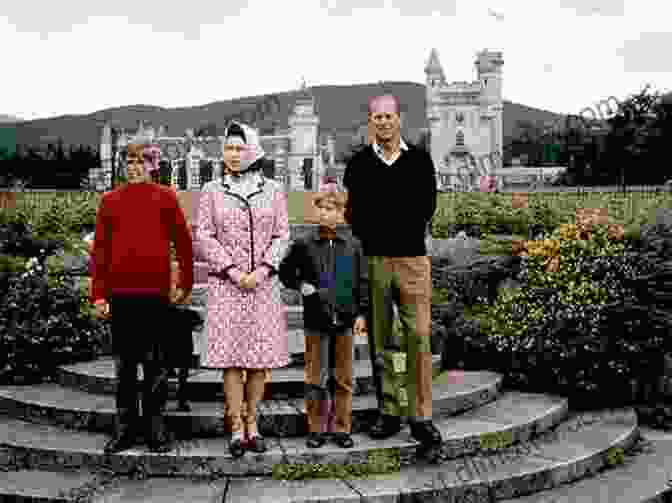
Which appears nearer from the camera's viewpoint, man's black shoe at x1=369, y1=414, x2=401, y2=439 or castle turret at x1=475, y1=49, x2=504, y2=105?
man's black shoe at x1=369, y1=414, x2=401, y2=439

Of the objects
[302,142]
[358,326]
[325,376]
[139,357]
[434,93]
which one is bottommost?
[325,376]

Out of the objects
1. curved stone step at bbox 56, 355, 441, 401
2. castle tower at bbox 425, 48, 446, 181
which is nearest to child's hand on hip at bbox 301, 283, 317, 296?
curved stone step at bbox 56, 355, 441, 401

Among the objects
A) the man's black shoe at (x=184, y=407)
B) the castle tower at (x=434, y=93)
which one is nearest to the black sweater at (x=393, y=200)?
the man's black shoe at (x=184, y=407)

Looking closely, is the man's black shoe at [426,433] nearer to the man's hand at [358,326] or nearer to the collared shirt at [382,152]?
the man's hand at [358,326]

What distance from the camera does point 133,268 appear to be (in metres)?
5.57

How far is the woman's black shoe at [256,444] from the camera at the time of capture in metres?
5.70

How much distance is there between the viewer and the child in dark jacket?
18.6ft

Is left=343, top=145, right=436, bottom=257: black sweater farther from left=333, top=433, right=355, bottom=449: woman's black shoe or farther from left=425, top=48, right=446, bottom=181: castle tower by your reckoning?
left=425, top=48, right=446, bottom=181: castle tower

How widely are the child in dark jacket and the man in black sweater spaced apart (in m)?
0.14

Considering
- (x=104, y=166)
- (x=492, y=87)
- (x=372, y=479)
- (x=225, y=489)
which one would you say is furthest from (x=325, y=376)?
(x=492, y=87)

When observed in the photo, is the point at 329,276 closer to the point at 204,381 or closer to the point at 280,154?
the point at 204,381

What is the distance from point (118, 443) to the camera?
5781 mm

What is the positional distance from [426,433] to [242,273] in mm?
1689

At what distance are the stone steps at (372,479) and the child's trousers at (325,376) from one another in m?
0.26
